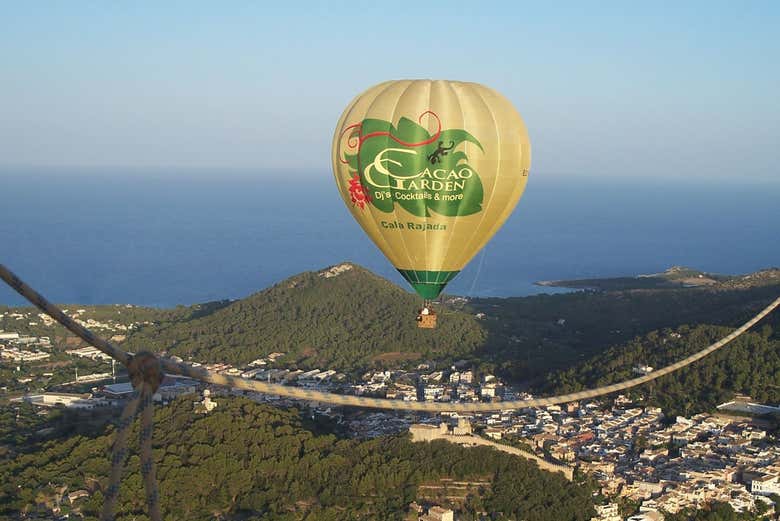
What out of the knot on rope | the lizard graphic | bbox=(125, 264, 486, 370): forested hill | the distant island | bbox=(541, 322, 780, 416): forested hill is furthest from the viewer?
the distant island

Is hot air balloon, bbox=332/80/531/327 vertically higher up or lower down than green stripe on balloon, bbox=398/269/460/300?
higher up

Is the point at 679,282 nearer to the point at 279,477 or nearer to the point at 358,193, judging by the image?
the point at 279,477

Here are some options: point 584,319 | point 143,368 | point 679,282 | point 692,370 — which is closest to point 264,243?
point 679,282

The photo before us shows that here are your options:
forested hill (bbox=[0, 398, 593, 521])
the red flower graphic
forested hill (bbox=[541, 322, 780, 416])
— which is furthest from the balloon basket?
forested hill (bbox=[541, 322, 780, 416])

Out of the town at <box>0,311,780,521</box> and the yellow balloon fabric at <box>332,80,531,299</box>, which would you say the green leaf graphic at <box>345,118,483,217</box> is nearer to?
the yellow balloon fabric at <box>332,80,531,299</box>

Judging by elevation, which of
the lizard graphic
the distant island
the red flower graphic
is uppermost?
the lizard graphic

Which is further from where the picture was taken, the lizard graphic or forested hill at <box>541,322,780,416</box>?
forested hill at <box>541,322,780,416</box>
